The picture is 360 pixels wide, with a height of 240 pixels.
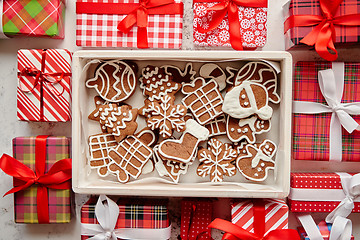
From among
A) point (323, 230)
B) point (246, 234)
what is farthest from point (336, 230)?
point (246, 234)

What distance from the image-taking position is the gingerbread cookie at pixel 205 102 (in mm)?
1498

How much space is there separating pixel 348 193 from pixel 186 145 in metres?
0.83

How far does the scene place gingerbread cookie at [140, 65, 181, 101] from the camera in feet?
4.97

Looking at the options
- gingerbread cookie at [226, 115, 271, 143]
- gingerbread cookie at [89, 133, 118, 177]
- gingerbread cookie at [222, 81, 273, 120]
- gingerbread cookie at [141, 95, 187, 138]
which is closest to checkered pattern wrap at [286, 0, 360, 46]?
gingerbread cookie at [222, 81, 273, 120]

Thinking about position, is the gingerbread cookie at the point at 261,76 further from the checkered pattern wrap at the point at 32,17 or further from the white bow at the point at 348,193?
the checkered pattern wrap at the point at 32,17

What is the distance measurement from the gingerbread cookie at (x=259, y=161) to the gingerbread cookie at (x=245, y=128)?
5cm

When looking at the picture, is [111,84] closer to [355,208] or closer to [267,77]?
[267,77]

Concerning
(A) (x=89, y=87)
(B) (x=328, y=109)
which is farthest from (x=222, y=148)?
(A) (x=89, y=87)

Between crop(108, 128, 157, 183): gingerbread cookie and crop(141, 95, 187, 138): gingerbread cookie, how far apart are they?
4.4 inches

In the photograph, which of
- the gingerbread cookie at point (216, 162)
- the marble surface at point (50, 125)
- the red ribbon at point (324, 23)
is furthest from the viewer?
the marble surface at point (50, 125)

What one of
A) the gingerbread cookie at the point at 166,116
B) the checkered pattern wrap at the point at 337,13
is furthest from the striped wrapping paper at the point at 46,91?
the checkered pattern wrap at the point at 337,13

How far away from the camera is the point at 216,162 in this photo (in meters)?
1.52

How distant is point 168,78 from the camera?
152 cm

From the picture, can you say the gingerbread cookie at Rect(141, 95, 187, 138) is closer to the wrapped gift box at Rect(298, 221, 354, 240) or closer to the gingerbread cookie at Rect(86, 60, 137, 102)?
the gingerbread cookie at Rect(86, 60, 137, 102)
